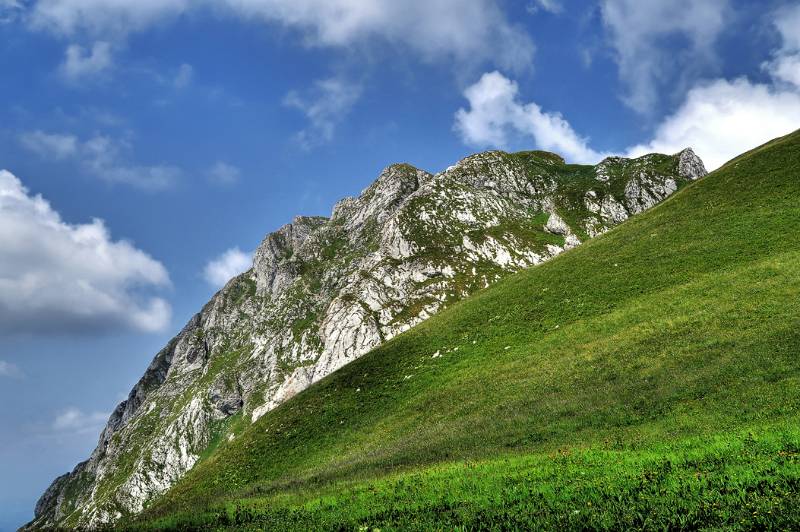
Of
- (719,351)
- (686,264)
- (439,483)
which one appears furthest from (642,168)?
(439,483)

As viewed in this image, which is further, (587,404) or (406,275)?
(406,275)

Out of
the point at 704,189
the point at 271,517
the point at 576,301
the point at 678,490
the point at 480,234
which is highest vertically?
the point at 480,234

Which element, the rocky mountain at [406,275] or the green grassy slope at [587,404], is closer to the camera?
the green grassy slope at [587,404]

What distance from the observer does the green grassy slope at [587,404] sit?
563 inches

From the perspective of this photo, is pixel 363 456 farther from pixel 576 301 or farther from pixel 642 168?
pixel 642 168

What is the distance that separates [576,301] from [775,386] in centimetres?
2815

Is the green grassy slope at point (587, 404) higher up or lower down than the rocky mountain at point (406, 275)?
lower down

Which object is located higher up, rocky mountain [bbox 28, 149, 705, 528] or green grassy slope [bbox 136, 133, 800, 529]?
rocky mountain [bbox 28, 149, 705, 528]

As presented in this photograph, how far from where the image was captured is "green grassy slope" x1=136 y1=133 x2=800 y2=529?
14.3 m

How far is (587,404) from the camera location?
3048cm

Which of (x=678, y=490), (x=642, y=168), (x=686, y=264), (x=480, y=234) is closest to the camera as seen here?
(x=678, y=490)

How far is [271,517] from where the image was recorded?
59.4 ft

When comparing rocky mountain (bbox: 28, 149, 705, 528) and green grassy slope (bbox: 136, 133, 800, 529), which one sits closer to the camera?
green grassy slope (bbox: 136, 133, 800, 529)

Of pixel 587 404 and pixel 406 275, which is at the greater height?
pixel 406 275
